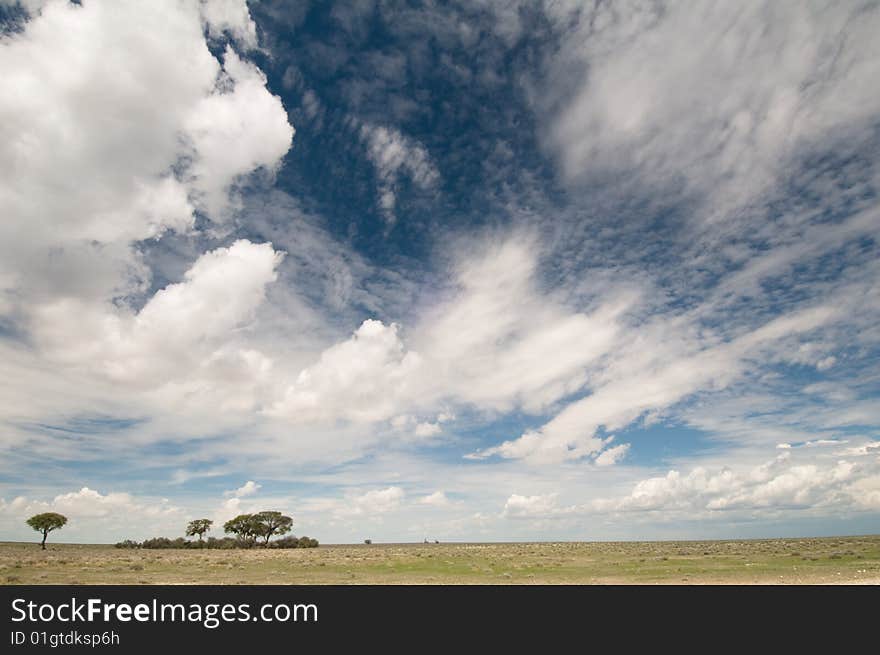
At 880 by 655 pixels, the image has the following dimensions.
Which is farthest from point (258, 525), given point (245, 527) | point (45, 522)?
point (45, 522)

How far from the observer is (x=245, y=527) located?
114 metres

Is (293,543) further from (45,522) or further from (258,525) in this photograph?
(45,522)

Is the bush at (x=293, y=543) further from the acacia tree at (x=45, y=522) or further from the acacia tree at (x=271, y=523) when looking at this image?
the acacia tree at (x=45, y=522)

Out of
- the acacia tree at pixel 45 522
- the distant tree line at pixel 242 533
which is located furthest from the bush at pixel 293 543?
the acacia tree at pixel 45 522

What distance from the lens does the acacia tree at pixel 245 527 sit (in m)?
113

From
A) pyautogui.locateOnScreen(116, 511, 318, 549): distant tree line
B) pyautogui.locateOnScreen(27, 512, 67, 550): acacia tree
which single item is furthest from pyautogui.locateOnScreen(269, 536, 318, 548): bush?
pyautogui.locateOnScreen(27, 512, 67, 550): acacia tree

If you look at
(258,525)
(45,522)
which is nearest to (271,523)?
(258,525)

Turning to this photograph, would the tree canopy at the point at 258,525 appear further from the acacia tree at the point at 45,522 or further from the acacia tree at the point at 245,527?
the acacia tree at the point at 45,522

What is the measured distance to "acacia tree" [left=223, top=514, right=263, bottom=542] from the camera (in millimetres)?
113250

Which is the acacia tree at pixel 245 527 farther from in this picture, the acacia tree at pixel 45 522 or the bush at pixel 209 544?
the acacia tree at pixel 45 522

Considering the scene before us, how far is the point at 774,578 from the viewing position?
3331 cm
